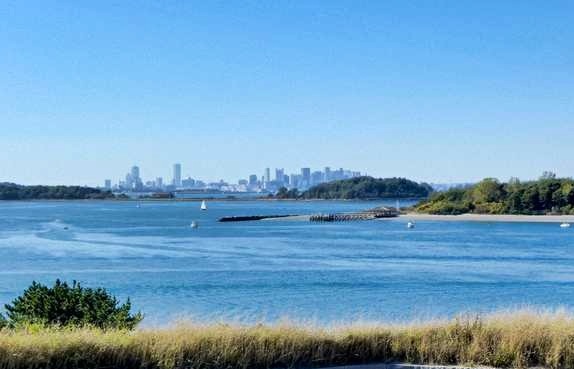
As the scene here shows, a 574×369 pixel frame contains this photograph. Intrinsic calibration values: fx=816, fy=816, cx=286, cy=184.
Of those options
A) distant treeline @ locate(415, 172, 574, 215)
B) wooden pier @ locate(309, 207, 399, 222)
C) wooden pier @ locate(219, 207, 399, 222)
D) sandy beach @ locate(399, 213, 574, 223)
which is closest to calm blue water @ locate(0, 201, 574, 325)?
wooden pier @ locate(219, 207, 399, 222)

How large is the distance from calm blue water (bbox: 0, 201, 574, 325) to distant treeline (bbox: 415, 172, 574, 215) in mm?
48599

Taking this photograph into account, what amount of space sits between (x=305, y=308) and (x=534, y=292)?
41.2 ft

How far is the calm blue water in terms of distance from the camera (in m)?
30.2

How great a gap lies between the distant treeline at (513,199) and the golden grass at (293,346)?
11893cm

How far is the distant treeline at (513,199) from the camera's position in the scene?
125562 mm

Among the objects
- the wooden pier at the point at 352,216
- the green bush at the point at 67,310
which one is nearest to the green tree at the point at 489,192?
the wooden pier at the point at 352,216

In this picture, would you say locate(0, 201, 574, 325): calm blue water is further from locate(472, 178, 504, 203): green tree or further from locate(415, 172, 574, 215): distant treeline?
locate(472, 178, 504, 203): green tree

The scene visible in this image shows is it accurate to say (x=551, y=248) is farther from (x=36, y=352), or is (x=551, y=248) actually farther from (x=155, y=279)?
(x=36, y=352)

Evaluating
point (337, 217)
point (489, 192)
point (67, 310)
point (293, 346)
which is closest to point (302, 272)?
point (67, 310)

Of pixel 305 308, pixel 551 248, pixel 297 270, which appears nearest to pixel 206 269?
pixel 297 270

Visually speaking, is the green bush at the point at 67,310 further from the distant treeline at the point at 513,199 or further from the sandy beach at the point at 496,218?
the distant treeline at the point at 513,199

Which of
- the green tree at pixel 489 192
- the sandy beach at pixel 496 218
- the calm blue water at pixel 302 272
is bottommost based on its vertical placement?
the calm blue water at pixel 302 272

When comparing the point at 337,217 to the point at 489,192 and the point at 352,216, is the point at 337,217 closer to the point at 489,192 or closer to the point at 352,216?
the point at 352,216

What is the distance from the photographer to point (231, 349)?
10.1 m
